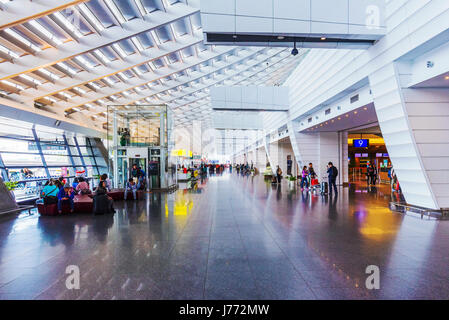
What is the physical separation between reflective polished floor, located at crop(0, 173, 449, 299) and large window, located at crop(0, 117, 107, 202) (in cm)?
781

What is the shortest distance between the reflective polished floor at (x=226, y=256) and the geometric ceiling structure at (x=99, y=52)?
8.75 metres

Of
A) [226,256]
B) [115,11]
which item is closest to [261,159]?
[115,11]

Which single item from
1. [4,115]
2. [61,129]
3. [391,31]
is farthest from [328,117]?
[61,129]

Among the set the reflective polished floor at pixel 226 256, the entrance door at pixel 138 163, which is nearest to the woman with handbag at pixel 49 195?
the reflective polished floor at pixel 226 256

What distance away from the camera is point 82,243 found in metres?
5.13

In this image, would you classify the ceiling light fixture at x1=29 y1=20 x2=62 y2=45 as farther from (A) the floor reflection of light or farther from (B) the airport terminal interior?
(A) the floor reflection of light

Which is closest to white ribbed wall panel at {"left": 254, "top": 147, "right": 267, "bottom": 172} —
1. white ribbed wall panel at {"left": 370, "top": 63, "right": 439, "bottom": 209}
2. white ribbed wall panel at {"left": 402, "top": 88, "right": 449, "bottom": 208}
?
white ribbed wall panel at {"left": 370, "top": 63, "right": 439, "bottom": 209}

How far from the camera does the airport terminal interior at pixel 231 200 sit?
11.7ft

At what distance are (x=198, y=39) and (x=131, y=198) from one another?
10.4 meters

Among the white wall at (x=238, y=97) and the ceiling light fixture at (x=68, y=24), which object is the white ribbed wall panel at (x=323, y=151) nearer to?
the white wall at (x=238, y=97)

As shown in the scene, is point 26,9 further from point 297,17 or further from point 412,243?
point 412,243

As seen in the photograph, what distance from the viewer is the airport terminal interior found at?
3.55 meters

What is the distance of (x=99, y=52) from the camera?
49.1 feet

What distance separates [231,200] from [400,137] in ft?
22.1
